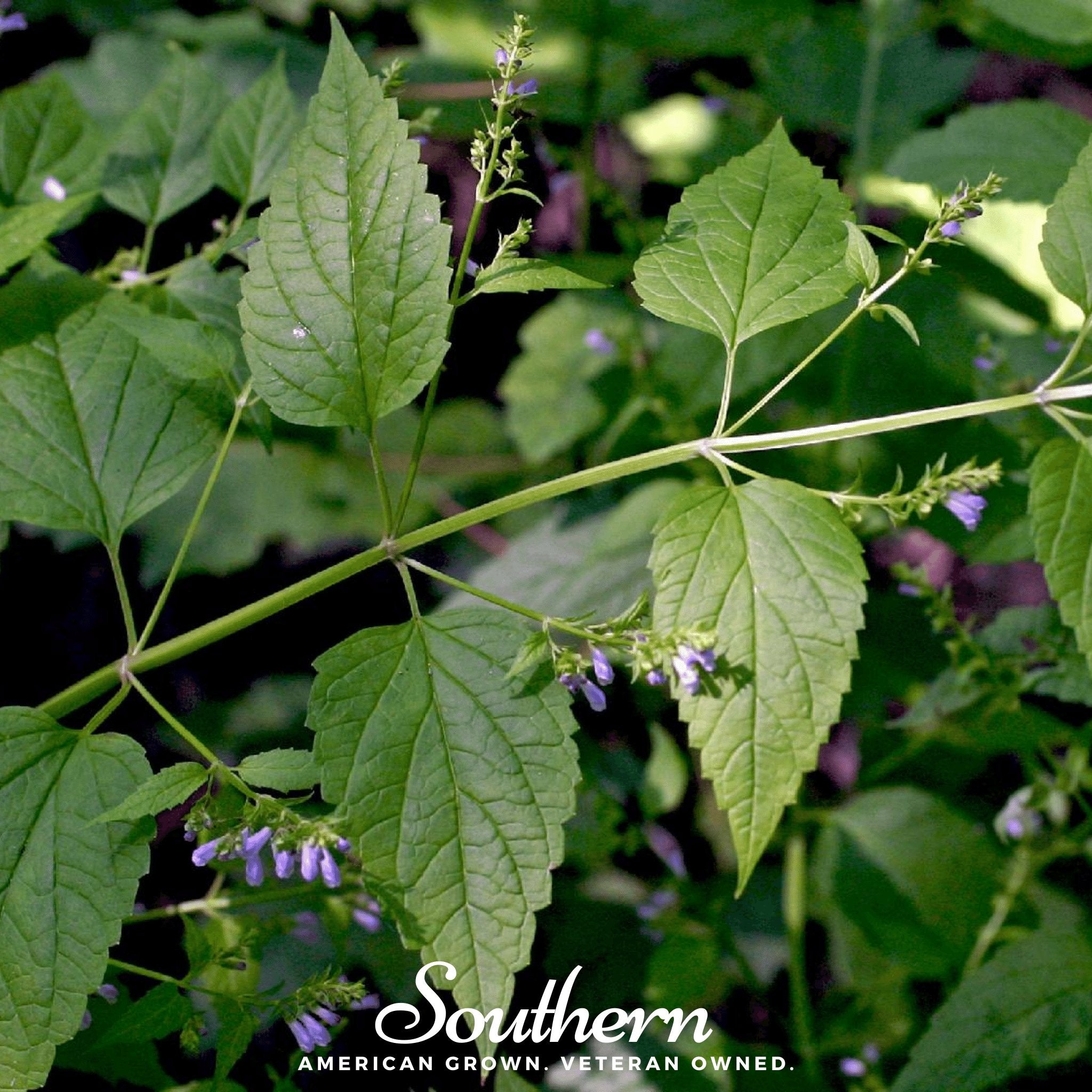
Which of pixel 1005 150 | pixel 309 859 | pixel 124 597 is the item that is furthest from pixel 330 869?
pixel 1005 150

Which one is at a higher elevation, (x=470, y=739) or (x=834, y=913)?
(x=470, y=739)

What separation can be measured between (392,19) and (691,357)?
2.27m

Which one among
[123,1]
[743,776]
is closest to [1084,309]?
[743,776]

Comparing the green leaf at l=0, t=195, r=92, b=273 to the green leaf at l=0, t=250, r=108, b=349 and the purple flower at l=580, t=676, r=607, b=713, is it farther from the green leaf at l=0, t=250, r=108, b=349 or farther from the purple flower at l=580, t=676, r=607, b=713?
the purple flower at l=580, t=676, r=607, b=713

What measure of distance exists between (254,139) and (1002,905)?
2175 millimetres

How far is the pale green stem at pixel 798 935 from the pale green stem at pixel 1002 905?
1.26 ft

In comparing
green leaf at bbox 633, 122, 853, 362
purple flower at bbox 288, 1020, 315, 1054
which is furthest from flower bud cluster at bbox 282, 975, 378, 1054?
green leaf at bbox 633, 122, 853, 362

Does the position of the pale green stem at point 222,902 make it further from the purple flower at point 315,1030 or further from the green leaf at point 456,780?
the green leaf at point 456,780

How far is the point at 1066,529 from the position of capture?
147 cm

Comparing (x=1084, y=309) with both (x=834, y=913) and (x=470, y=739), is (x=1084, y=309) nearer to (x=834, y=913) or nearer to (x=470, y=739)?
(x=470, y=739)

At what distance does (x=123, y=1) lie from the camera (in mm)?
3648

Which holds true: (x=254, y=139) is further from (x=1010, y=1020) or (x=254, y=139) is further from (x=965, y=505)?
(x=1010, y=1020)

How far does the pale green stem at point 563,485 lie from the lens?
144 centimetres

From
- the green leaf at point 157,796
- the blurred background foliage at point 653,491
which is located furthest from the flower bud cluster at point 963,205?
the green leaf at point 157,796
